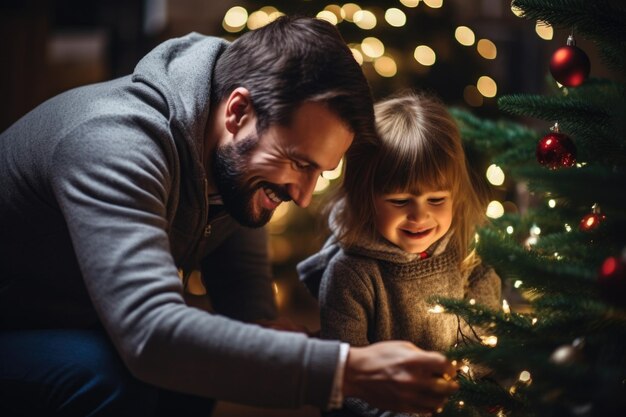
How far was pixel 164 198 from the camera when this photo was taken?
1.14 meters

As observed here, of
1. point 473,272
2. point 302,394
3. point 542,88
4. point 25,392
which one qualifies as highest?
point 302,394

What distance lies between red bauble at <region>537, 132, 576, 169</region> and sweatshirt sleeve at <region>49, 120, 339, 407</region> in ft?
1.47

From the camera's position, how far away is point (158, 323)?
93 cm

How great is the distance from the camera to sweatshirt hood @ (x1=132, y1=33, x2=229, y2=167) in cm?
124

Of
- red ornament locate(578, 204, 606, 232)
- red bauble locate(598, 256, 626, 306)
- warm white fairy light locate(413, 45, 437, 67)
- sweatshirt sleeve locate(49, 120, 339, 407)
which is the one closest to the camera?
red bauble locate(598, 256, 626, 306)

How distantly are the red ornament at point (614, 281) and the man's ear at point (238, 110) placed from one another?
71 centimetres

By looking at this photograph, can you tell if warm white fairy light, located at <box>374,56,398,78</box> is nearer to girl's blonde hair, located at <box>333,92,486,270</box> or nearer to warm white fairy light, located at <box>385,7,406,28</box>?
warm white fairy light, located at <box>385,7,406,28</box>

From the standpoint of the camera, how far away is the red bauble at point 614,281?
767 millimetres

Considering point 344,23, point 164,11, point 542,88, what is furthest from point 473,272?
point 164,11

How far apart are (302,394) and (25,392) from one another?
1.71 feet

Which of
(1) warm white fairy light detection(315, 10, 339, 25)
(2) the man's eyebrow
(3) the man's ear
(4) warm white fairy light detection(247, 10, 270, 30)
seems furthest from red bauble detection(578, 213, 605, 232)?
(4) warm white fairy light detection(247, 10, 270, 30)

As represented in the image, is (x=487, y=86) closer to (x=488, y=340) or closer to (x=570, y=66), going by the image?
(x=488, y=340)

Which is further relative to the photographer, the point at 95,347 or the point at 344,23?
the point at 344,23

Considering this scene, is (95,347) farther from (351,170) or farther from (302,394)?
(351,170)
